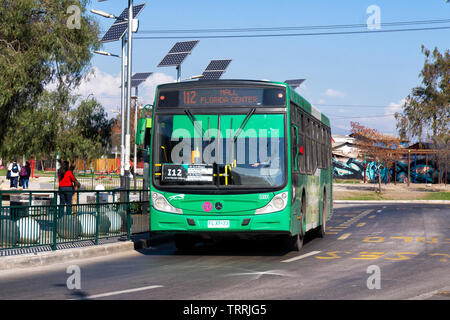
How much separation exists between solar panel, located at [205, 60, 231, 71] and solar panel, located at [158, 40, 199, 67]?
4373mm

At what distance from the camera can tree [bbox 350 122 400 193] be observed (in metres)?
53.3

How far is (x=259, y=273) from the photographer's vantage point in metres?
11.6

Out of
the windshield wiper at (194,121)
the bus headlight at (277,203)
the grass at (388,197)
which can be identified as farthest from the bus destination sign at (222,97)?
the grass at (388,197)

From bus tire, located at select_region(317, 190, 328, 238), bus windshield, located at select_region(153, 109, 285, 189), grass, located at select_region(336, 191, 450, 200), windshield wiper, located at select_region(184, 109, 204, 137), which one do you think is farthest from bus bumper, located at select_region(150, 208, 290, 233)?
grass, located at select_region(336, 191, 450, 200)

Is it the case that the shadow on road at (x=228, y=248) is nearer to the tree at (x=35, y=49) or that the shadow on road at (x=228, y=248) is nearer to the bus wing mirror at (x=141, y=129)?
the bus wing mirror at (x=141, y=129)

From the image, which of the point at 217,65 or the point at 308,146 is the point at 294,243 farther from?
the point at 217,65

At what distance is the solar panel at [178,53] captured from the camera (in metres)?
32.5

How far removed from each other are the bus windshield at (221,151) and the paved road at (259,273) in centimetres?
157

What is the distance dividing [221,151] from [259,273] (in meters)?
3.00

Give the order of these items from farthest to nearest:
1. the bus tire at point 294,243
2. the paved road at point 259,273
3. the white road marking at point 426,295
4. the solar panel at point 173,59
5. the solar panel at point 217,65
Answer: the solar panel at point 217,65
the solar panel at point 173,59
the bus tire at point 294,243
the paved road at point 259,273
the white road marking at point 426,295

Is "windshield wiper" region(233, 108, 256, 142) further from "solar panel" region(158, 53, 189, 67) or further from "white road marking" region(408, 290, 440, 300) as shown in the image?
"solar panel" region(158, 53, 189, 67)

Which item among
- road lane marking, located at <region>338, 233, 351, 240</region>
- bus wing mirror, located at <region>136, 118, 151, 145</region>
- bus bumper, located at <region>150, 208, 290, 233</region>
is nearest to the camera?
bus bumper, located at <region>150, 208, 290, 233</region>
